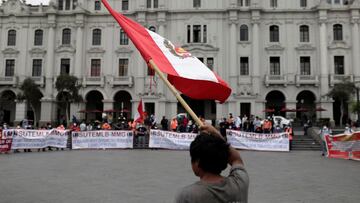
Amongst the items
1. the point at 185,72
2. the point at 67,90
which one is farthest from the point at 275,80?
the point at 185,72

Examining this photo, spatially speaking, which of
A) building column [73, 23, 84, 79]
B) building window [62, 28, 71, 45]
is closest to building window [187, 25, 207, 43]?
building column [73, 23, 84, 79]

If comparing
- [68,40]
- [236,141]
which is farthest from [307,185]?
[68,40]

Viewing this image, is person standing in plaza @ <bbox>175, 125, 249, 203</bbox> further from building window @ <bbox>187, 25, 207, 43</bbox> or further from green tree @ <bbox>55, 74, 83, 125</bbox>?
building window @ <bbox>187, 25, 207, 43</bbox>

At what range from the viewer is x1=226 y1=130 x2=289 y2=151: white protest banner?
21828mm

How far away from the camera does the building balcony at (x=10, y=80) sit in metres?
43.1

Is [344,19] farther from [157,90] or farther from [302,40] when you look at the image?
[157,90]

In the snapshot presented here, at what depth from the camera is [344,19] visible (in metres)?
41.3

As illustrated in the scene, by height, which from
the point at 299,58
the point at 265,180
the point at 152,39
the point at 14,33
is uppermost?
the point at 14,33

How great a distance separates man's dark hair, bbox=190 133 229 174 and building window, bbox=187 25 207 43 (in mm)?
40724

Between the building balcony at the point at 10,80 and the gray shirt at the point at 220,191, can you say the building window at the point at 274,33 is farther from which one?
the gray shirt at the point at 220,191

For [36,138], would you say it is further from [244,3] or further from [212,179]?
[244,3]

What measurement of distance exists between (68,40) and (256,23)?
23495 millimetres

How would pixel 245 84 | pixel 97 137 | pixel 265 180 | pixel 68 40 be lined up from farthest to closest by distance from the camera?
1. pixel 68 40
2. pixel 245 84
3. pixel 97 137
4. pixel 265 180

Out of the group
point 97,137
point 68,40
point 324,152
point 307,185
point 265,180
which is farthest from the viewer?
point 68,40
